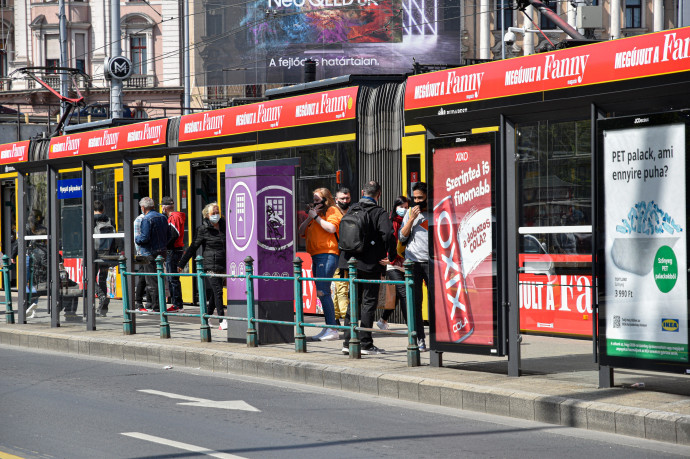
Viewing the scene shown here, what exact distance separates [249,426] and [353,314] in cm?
289

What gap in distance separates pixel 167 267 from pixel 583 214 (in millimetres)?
7825

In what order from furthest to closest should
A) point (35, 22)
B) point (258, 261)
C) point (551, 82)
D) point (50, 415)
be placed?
point (35, 22) → point (258, 261) → point (551, 82) → point (50, 415)

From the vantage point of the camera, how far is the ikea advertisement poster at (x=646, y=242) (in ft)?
26.5

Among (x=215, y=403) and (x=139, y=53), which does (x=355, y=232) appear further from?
(x=139, y=53)

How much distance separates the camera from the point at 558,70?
11.4 metres

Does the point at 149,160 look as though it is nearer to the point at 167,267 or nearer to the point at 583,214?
the point at 167,267

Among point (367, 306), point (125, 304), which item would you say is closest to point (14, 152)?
point (125, 304)

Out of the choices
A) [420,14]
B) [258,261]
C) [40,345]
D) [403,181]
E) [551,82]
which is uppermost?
[420,14]

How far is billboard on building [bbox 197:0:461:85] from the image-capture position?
4078 cm

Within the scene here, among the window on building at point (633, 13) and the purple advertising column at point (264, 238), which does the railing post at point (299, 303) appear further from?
the window on building at point (633, 13)

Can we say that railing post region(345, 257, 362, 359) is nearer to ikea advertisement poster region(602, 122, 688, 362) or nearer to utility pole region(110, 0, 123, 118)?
ikea advertisement poster region(602, 122, 688, 362)

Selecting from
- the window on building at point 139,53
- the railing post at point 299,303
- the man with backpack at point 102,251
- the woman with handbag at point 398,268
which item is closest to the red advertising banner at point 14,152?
the man with backpack at point 102,251

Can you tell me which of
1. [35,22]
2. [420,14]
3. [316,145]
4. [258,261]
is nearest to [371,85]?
[316,145]

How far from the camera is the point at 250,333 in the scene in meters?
12.1
